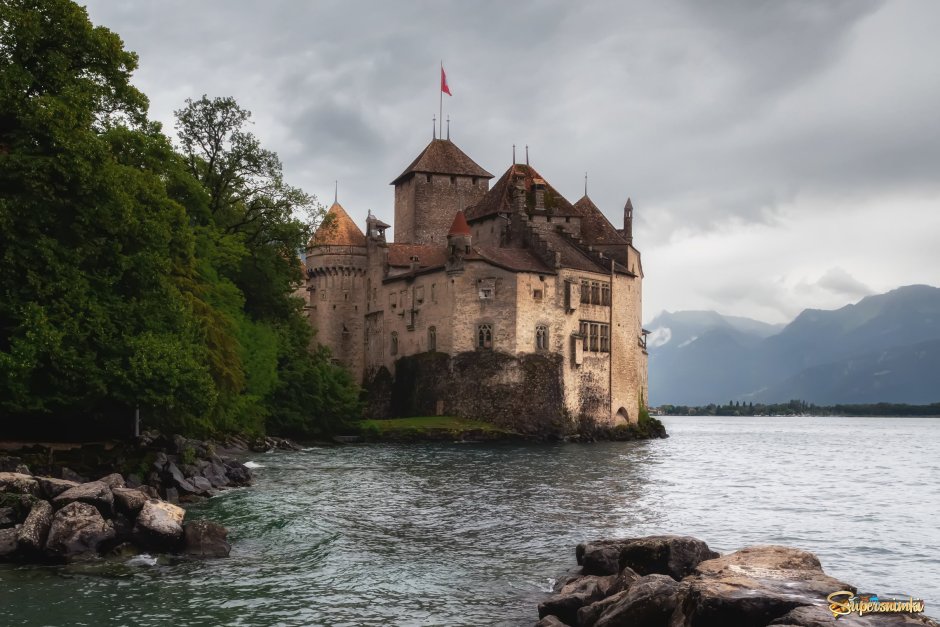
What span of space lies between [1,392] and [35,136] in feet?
25.8

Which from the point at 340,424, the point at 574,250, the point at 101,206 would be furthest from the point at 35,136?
the point at 574,250

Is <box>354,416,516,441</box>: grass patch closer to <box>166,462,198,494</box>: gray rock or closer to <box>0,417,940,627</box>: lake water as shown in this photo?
<box>0,417,940,627</box>: lake water

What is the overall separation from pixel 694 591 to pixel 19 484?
17141mm

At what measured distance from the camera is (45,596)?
18203mm

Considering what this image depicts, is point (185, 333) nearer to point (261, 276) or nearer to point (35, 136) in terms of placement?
point (35, 136)

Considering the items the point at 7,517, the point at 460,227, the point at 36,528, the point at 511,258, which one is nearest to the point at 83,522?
the point at 36,528

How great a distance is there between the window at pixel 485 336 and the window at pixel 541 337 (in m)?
3.93

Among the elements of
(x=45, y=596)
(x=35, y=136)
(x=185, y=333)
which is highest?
→ (x=35, y=136)

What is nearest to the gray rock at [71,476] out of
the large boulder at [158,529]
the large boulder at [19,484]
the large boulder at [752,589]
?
the large boulder at [19,484]

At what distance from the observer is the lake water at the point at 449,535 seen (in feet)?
59.5

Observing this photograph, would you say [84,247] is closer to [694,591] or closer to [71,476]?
[71,476]

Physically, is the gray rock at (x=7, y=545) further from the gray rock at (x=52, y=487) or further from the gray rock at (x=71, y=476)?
the gray rock at (x=71, y=476)

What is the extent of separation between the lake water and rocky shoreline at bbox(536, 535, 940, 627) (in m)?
1.30

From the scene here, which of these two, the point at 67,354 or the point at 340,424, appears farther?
the point at 340,424
